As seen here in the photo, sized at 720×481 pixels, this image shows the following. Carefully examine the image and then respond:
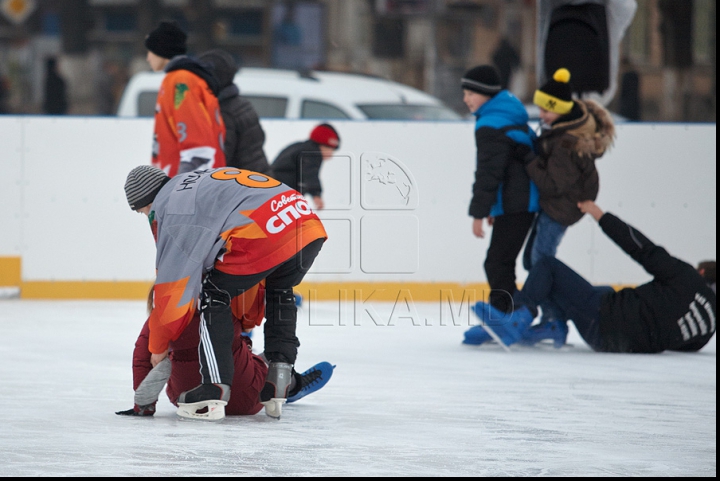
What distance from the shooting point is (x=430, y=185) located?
7047 millimetres

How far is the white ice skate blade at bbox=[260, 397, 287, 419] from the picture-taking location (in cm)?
318

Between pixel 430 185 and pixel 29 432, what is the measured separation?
4.43 m

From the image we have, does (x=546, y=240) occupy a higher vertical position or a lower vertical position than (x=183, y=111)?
lower

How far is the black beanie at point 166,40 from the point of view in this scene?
189 inches

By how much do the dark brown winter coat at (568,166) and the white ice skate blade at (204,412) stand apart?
246cm

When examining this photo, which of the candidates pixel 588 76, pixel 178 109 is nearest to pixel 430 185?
pixel 588 76

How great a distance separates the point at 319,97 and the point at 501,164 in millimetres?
3014

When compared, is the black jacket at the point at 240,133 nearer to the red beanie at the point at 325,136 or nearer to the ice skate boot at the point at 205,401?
the red beanie at the point at 325,136

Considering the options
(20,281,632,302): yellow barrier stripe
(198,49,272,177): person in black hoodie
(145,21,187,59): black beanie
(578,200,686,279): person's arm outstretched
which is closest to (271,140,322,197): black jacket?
(198,49,272,177): person in black hoodie

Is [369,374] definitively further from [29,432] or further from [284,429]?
[29,432]

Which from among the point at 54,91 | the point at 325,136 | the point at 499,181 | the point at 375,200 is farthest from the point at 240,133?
the point at 54,91

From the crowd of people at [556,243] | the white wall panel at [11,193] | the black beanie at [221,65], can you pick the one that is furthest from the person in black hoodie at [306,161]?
the white wall panel at [11,193]

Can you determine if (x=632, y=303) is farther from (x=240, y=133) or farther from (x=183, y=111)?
(x=183, y=111)

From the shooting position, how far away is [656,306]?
4.78 m
